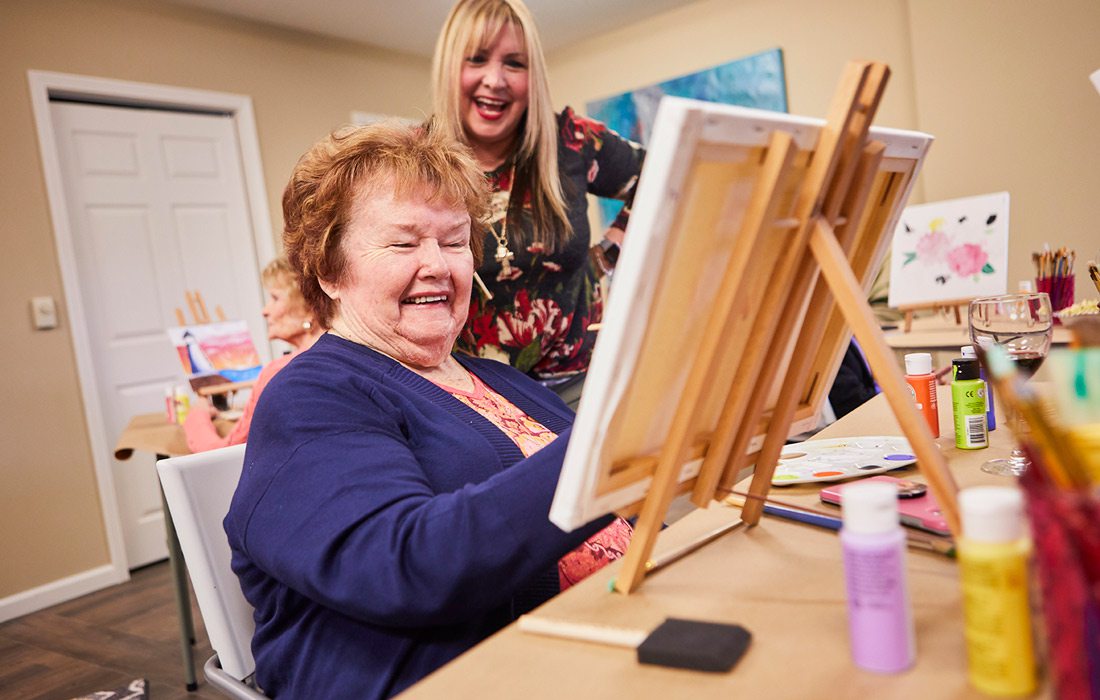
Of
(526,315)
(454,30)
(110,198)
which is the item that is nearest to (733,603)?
(526,315)

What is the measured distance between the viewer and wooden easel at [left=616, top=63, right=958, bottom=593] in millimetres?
742

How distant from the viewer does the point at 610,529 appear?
1.16 m

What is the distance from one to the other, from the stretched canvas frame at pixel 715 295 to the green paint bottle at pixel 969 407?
398 millimetres

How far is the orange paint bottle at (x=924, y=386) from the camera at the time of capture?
4.39 ft

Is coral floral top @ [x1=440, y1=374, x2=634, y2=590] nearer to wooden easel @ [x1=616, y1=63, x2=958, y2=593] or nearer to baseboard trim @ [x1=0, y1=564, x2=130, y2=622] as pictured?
wooden easel @ [x1=616, y1=63, x2=958, y2=593]

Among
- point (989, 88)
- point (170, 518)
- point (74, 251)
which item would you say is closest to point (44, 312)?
point (74, 251)

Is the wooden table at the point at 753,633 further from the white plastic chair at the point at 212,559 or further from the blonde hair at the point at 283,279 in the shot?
the blonde hair at the point at 283,279

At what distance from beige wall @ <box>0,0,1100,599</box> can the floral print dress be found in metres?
2.74

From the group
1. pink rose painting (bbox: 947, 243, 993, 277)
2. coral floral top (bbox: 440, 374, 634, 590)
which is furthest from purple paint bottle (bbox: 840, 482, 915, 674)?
pink rose painting (bbox: 947, 243, 993, 277)

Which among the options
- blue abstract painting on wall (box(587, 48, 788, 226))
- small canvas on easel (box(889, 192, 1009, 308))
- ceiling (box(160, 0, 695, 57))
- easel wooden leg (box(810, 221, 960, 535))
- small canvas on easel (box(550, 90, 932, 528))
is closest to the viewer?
small canvas on easel (box(550, 90, 932, 528))

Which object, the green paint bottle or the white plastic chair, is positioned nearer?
the white plastic chair

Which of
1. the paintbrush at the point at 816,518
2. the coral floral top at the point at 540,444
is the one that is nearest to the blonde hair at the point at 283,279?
the coral floral top at the point at 540,444

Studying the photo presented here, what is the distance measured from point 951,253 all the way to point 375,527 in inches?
112

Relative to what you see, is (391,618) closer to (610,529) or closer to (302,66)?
(610,529)
